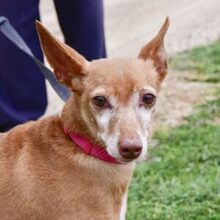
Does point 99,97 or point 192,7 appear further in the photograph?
point 192,7

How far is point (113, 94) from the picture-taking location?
138 inches

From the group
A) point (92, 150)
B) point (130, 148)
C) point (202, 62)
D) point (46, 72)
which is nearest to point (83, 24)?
point (46, 72)

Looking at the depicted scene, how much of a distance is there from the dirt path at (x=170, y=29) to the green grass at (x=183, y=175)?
1.65ft

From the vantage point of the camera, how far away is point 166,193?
5.02 meters

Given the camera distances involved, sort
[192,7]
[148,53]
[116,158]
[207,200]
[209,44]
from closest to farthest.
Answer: [116,158] < [148,53] < [207,200] < [209,44] < [192,7]

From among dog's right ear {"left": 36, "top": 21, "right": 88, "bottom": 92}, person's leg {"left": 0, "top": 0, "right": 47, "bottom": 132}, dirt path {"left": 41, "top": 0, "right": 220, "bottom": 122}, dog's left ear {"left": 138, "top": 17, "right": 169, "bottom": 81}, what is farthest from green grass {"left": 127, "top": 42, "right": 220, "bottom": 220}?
dog's right ear {"left": 36, "top": 21, "right": 88, "bottom": 92}

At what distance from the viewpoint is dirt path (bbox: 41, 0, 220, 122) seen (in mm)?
6957

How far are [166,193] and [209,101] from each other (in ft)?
5.81

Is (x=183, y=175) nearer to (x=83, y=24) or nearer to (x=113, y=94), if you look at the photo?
(x=83, y=24)

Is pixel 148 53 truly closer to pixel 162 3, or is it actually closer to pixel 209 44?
pixel 209 44

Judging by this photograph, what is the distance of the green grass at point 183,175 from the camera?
4805 millimetres

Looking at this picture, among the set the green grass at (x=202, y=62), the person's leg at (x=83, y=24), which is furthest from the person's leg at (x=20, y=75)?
the green grass at (x=202, y=62)

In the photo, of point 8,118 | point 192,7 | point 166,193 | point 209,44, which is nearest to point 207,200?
point 166,193

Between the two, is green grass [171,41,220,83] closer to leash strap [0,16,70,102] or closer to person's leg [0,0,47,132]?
person's leg [0,0,47,132]
